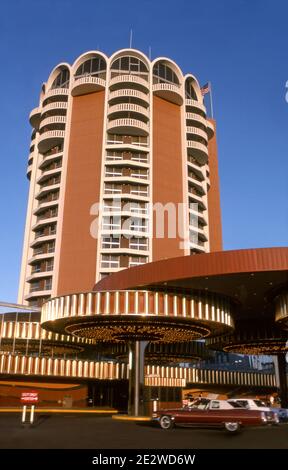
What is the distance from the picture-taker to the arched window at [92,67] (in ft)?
291

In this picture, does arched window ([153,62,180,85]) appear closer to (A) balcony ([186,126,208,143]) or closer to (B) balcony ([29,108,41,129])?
(A) balcony ([186,126,208,143])

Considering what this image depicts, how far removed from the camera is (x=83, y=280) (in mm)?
72688

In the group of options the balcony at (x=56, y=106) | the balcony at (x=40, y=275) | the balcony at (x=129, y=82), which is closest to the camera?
the balcony at (x=40, y=275)

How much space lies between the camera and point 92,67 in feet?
295

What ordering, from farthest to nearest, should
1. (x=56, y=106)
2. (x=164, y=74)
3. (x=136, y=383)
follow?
(x=164, y=74) → (x=56, y=106) → (x=136, y=383)

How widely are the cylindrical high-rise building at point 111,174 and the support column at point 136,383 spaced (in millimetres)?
38231

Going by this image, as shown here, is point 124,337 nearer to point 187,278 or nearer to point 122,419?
point 122,419

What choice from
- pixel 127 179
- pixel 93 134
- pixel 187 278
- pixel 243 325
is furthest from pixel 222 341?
pixel 93 134

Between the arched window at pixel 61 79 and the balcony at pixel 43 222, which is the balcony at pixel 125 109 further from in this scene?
the balcony at pixel 43 222

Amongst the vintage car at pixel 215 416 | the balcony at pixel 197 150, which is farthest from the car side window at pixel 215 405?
the balcony at pixel 197 150

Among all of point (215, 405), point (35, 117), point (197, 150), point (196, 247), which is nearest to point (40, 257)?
point (196, 247)

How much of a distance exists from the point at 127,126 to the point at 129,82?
9.31m

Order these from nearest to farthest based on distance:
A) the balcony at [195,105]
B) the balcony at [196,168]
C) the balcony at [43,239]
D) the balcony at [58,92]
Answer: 1. the balcony at [43,239]
2. the balcony at [58,92]
3. the balcony at [196,168]
4. the balcony at [195,105]

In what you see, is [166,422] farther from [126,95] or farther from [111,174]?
[126,95]
